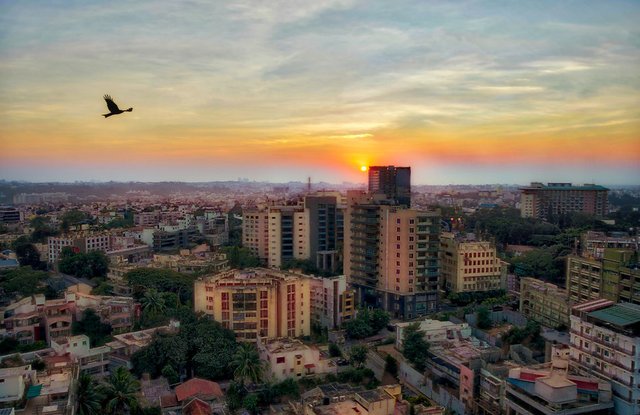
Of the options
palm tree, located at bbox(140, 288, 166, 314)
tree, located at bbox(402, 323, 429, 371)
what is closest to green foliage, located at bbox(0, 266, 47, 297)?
palm tree, located at bbox(140, 288, 166, 314)

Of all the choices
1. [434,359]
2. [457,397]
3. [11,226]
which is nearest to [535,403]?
[457,397]

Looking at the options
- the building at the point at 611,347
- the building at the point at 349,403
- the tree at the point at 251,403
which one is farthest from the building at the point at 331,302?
the building at the point at 611,347

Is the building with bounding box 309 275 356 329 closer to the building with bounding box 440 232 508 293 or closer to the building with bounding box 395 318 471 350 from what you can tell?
the building with bounding box 395 318 471 350

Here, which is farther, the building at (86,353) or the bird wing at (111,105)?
the building at (86,353)

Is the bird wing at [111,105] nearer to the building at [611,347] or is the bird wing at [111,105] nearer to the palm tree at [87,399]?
the palm tree at [87,399]

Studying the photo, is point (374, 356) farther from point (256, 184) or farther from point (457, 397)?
point (256, 184)

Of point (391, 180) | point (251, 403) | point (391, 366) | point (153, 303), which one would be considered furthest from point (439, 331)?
point (391, 180)

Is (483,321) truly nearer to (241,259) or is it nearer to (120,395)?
(120,395)
